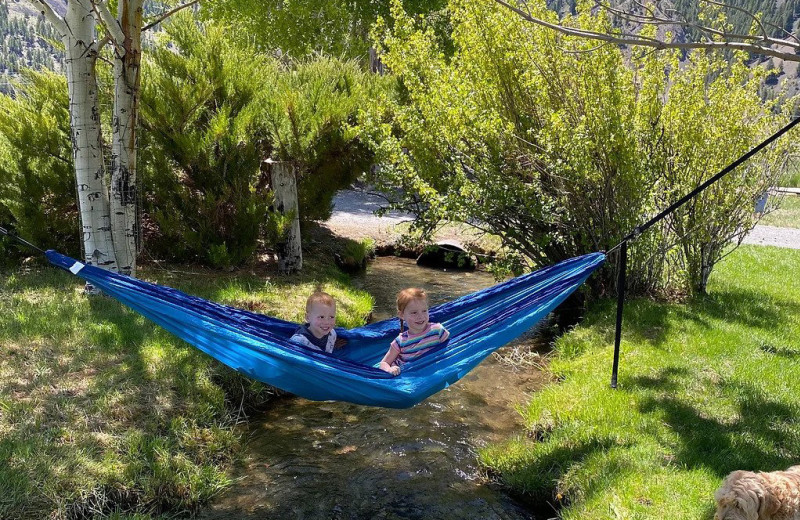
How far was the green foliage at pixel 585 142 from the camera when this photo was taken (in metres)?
4.65

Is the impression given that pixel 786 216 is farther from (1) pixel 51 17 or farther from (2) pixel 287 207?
(1) pixel 51 17

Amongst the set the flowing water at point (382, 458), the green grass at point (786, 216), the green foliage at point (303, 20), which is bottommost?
the flowing water at point (382, 458)

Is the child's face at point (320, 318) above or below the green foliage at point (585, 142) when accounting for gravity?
below

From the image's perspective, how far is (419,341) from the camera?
3564 mm

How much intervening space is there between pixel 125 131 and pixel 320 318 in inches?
93.3

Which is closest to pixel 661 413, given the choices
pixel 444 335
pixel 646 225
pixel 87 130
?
pixel 646 225

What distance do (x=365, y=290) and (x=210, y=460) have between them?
3800 millimetres

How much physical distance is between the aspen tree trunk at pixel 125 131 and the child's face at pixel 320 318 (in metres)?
1.99

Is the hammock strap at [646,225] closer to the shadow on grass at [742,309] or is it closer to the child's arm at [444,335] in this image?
the child's arm at [444,335]

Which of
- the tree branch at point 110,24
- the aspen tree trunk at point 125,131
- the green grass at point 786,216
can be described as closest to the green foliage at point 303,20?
Result: the green grass at point 786,216

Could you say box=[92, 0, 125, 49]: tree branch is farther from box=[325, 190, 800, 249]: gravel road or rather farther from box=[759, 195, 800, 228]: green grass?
box=[759, 195, 800, 228]: green grass

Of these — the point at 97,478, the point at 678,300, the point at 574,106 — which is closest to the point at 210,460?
the point at 97,478

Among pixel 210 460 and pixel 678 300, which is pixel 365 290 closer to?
pixel 678 300

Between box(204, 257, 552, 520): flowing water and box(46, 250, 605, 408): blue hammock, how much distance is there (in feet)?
1.63
